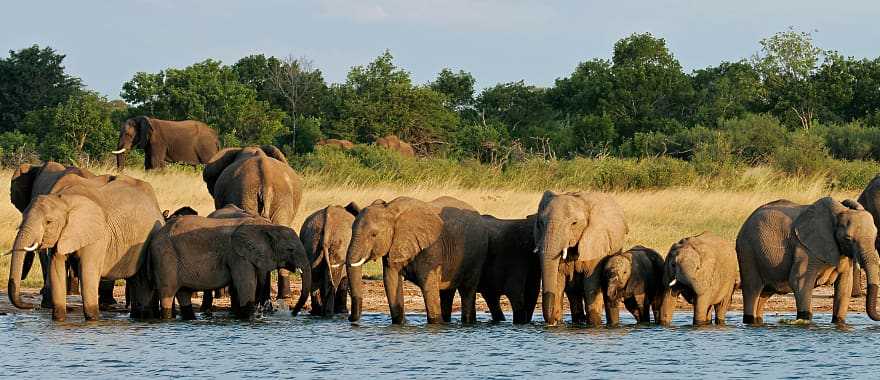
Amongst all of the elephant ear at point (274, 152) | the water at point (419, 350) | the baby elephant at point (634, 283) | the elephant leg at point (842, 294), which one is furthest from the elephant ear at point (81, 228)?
the elephant leg at point (842, 294)

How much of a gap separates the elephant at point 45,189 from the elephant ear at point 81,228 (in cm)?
181

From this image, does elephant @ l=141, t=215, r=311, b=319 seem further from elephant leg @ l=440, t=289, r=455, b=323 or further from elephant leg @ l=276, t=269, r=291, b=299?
elephant leg @ l=276, t=269, r=291, b=299

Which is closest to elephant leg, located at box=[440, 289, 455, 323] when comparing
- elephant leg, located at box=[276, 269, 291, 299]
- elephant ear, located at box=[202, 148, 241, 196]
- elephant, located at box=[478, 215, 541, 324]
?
elephant, located at box=[478, 215, 541, 324]

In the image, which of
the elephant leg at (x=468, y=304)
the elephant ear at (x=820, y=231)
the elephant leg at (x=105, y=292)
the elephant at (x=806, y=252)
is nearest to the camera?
the elephant at (x=806, y=252)

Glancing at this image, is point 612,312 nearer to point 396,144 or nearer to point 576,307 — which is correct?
point 576,307

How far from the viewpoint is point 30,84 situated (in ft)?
161

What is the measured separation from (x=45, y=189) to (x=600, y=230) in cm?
661

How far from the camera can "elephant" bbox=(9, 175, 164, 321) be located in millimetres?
13156

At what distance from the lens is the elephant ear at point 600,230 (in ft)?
44.0

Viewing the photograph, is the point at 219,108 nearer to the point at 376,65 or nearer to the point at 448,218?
the point at 376,65

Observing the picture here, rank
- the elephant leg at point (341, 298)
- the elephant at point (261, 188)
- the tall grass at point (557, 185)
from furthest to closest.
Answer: the tall grass at point (557, 185)
the elephant at point (261, 188)
the elephant leg at point (341, 298)

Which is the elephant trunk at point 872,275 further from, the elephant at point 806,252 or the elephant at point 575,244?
the elephant at point 575,244

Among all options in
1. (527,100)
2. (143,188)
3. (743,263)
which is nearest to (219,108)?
(527,100)

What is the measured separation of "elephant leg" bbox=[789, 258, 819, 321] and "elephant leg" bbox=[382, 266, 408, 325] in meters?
3.35
